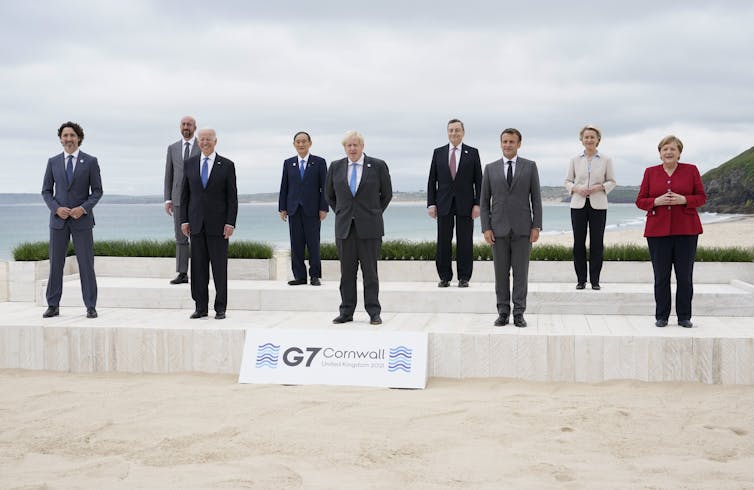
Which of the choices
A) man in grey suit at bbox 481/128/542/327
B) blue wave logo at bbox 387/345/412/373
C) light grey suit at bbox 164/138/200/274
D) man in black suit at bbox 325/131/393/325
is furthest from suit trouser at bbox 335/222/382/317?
light grey suit at bbox 164/138/200/274

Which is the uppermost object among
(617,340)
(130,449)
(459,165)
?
(459,165)

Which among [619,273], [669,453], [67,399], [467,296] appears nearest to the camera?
[669,453]

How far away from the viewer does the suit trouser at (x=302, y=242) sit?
8211 mm

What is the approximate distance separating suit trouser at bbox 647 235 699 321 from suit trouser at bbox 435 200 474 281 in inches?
79.3

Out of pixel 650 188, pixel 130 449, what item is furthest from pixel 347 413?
pixel 650 188

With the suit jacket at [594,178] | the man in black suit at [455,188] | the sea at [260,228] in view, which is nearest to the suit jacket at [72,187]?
the man in black suit at [455,188]

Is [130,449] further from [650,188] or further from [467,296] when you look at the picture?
[650,188]

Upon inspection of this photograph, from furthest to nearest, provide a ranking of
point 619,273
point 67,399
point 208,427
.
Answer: point 619,273, point 67,399, point 208,427

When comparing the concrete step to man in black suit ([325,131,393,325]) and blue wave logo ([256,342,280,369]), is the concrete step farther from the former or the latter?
blue wave logo ([256,342,280,369])

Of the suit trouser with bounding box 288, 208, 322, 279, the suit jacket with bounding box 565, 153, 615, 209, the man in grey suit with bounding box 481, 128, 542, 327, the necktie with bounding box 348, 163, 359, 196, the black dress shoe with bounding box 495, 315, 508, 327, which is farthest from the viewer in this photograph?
the suit trouser with bounding box 288, 208, 322, 279

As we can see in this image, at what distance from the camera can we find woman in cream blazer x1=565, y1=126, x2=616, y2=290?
722 cm

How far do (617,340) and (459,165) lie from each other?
2690 mm

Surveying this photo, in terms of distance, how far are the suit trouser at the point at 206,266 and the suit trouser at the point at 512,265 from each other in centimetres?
247

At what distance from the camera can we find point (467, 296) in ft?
23.8
